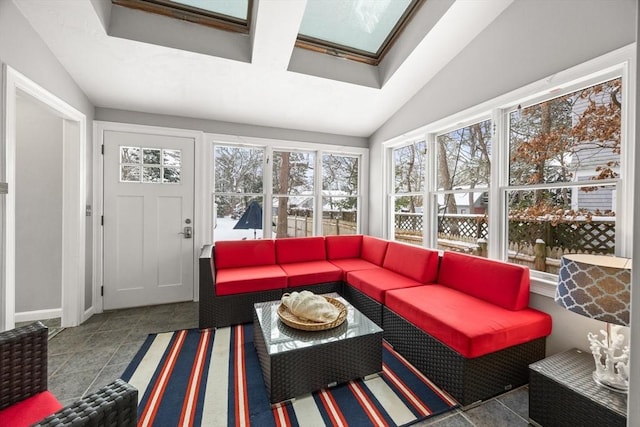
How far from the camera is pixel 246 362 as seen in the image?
2.04m

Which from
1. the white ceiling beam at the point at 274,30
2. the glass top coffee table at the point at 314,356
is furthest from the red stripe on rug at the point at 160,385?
the white ceiling beam at the point at 274,30

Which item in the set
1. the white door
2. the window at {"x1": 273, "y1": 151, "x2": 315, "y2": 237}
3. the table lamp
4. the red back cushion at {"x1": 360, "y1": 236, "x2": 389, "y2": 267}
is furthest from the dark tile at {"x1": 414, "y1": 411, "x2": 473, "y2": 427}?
the white door

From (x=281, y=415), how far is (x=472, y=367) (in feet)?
3.76

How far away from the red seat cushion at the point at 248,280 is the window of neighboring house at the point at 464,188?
1862mm

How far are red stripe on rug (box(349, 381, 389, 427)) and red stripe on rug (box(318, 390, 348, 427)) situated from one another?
0.49 feet

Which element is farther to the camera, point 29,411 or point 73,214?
point 73,214

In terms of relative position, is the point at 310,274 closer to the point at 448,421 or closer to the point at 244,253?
the point at 244,253

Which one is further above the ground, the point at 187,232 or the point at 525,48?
the point at 525,48

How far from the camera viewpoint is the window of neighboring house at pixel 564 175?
1.74 metres

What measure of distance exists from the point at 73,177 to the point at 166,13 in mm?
1769

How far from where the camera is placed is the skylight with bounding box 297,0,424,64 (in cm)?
245

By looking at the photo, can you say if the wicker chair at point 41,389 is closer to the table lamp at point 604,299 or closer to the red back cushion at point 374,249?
the table lamp at point 604,299

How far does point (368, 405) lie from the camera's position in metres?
1.61

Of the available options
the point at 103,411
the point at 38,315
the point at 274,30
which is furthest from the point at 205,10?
the point at 38,315
